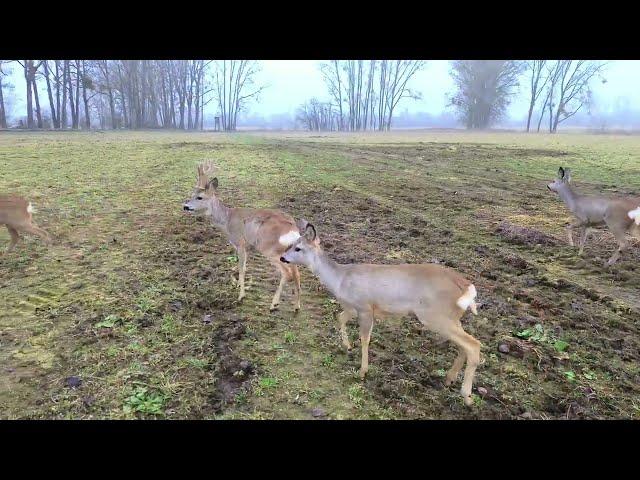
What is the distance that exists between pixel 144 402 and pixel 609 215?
802 cm

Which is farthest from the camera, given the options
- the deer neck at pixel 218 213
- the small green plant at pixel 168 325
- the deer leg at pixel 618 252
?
the deer neck at pixel 218 213

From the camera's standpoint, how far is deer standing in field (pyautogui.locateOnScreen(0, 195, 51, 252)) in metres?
8.14

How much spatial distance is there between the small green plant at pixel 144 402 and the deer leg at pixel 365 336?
74.8 inches

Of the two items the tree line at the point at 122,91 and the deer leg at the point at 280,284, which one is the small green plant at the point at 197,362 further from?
the tree line at the point at 122,91

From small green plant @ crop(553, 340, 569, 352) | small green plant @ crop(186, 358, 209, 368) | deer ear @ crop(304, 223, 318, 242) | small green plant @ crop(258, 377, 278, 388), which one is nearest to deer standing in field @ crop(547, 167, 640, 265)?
small green plant @ crop(553, 340, 569, 352)

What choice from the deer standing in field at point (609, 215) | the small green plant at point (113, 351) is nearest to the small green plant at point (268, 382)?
the small green plant at point (113, 351)

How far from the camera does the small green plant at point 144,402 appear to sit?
4.03 meters

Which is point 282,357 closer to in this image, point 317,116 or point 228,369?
point 228,369

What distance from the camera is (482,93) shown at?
76625 mm

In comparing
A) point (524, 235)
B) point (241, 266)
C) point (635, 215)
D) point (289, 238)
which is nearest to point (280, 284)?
point (289, 238)

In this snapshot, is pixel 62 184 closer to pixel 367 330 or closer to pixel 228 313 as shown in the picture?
pixel 228 313

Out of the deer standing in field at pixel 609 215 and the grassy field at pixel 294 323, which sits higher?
the deer standing in field at pixel 609 215

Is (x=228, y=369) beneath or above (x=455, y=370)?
beneath

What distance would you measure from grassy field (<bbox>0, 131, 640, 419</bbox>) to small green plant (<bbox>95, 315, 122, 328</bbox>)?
A: 2 cm
